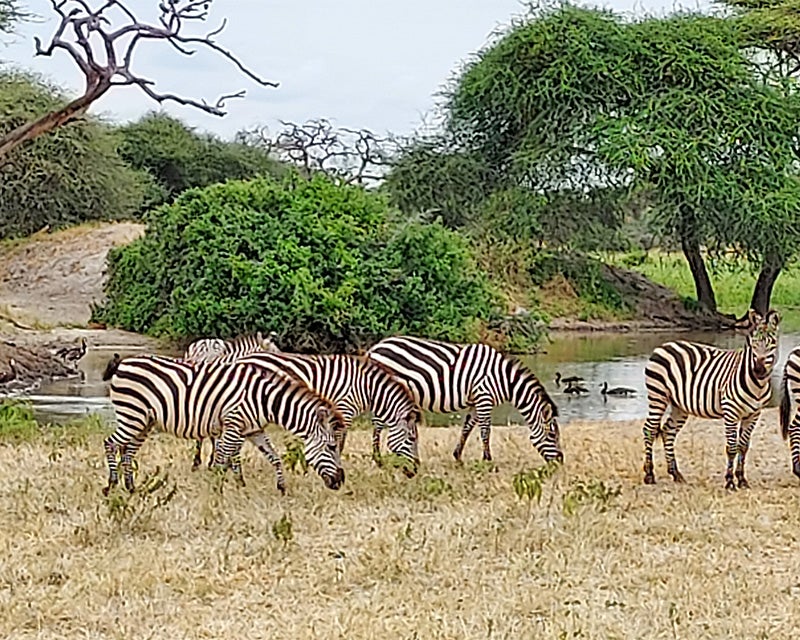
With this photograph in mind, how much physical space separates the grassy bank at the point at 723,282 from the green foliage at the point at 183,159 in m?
11.1

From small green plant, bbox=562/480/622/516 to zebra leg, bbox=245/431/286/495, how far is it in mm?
1726

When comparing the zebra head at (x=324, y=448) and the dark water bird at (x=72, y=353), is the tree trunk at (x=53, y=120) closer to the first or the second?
the zebra head at (x=324, y=448)

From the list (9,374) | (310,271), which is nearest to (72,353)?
(9,374)

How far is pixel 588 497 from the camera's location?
7.15 metres

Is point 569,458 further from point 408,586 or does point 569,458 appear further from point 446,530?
point 408,586

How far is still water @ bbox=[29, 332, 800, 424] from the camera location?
13.0m

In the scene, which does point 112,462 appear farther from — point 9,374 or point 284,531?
point 9,374

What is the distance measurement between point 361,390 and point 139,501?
6.33ft

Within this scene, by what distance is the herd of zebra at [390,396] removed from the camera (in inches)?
290

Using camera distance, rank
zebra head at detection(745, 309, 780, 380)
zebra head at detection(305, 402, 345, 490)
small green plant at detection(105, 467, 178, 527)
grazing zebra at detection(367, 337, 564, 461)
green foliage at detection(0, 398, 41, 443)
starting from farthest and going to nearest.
→ green foliage at detection(0, 398, 41, 443), grazing zebra at detection(367, 337, 564, 461), zebra head at detection(745, 309, 780, 380), zebra head at detection(305, 402, 345, 490), small green plant at detection(105, 467, 178, 527)

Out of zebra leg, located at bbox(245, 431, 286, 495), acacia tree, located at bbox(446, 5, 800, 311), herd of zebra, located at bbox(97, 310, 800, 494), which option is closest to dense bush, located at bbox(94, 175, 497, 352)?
acacia tree, located at bbox(446, 5, 800, 311)

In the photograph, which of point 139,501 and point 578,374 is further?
point 578,374

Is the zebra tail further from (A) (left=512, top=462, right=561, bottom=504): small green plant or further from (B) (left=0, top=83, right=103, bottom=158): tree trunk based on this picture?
(B) (left=0, top=83, right=103, bottom=158): tree trunk

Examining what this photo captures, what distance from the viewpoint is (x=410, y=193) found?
79.1 ft
